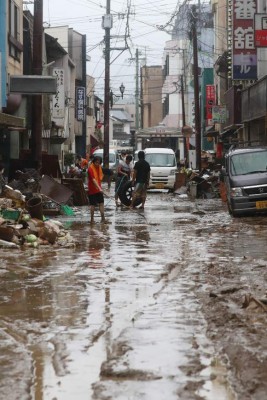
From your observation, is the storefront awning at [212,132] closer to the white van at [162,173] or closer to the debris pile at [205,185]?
the white van at [162,173]

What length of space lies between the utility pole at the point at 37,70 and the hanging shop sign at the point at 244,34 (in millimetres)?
10742

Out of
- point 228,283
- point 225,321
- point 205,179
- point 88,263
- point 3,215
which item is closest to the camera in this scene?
point 225,321

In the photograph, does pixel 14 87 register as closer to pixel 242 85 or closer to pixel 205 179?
pixel 205 179

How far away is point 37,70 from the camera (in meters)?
25.6

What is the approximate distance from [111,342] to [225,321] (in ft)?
4.38

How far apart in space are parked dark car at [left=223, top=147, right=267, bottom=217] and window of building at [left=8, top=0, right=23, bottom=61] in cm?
1106

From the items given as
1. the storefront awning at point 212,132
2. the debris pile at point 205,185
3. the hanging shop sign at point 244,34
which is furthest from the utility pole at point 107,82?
the hanging shop sign at point 244,34

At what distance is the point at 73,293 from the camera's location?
33.9ft

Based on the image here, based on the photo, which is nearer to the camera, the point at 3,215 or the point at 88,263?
the point at 88,263

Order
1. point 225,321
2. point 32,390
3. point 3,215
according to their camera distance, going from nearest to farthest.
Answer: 1. point 32,390
2. point 225,321
3. point 3,215

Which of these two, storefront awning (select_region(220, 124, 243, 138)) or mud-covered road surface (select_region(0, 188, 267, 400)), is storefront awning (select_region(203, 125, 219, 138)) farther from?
mud-covered road surface (select_region(0, 188, 267, 400))

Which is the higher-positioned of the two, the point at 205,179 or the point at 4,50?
the point at 4,50

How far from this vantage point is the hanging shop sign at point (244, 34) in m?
34.0

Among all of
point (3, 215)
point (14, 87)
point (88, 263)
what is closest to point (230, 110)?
point (14, 87)
